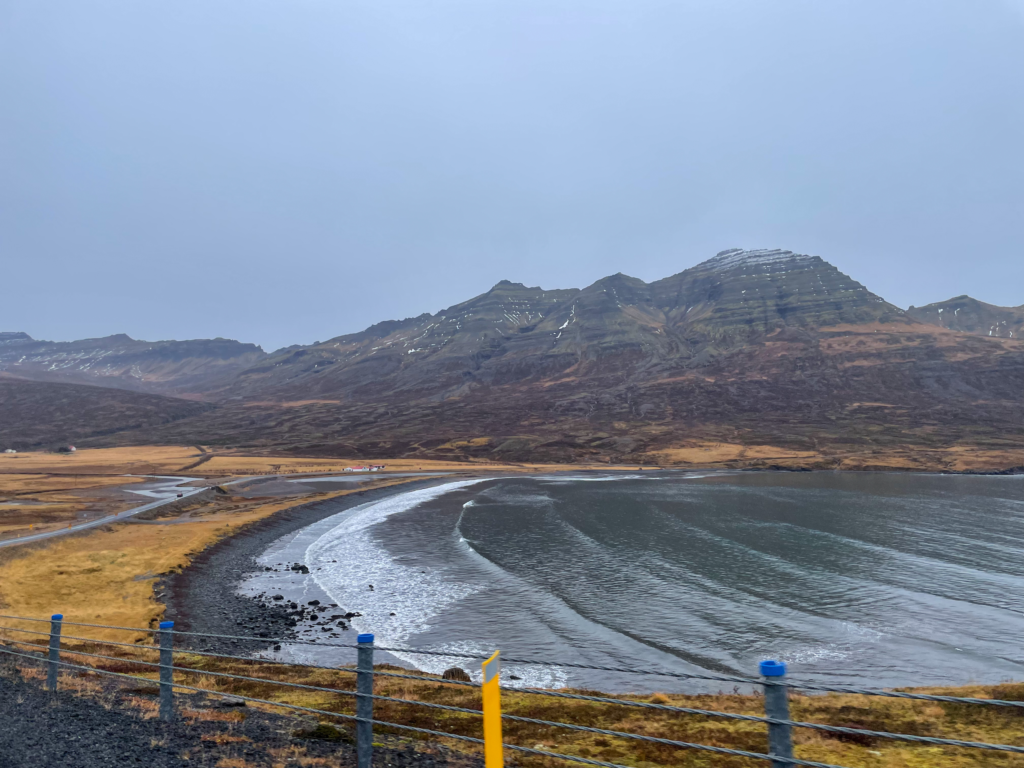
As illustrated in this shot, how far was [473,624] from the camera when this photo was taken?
31.7 meters

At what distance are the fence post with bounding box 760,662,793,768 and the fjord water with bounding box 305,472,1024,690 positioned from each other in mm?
19646

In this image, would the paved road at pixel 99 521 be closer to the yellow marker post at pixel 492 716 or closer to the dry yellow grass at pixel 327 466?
the dry yellow grass at pixel 327 466

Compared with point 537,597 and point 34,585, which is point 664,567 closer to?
point 537,597

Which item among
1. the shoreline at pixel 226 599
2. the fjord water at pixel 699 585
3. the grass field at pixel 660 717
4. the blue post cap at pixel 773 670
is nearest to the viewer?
the blue post cap at pixel 773 670

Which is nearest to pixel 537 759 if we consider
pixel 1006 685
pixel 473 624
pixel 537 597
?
pixel 1006 685

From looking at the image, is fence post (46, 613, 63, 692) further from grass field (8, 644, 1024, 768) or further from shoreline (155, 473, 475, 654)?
shoreline (155, 473, 475, 654)

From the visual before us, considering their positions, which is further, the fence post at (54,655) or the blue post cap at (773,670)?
the fence post at (54,655)

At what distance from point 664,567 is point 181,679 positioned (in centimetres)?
3327

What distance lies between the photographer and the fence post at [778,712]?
529 centimetres

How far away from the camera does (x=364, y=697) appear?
804 cm

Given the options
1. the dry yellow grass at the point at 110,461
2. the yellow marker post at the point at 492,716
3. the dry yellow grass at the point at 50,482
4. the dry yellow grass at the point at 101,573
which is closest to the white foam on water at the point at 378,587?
the dry yellow grass at the point at 101,573

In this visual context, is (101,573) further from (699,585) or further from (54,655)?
(699,585)

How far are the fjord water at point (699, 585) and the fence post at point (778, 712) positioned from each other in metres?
19.6

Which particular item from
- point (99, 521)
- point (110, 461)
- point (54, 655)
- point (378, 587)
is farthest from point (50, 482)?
point (54, 655)
